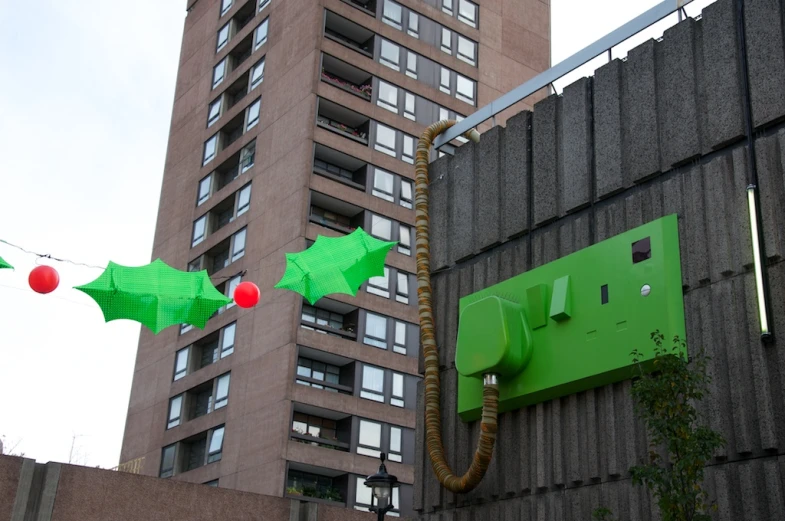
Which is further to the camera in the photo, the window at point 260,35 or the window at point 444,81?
the window at point 260,35

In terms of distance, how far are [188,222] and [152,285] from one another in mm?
34058

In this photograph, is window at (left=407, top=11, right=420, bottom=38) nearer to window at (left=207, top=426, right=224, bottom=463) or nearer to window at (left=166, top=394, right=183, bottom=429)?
window at (left=166, top=394, right=183, bottom=429)

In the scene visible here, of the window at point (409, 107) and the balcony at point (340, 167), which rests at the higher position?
the window at point (409, 107)

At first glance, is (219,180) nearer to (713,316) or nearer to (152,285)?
(152,285)

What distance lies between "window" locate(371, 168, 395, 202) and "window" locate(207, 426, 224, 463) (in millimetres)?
13410

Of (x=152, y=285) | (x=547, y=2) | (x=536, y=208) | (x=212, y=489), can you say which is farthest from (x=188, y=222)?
(x=536, y=208)

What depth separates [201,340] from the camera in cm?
4903

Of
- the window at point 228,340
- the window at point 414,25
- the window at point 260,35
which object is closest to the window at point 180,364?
the window at point 228,340

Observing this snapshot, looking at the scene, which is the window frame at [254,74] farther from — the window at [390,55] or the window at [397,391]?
the window at [397,391]

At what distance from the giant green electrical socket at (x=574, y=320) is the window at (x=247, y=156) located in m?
34.6

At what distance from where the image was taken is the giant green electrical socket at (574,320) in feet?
46.9

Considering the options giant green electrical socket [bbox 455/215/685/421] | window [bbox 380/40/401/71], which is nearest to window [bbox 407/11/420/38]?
window [bbox 380/40/401/71]

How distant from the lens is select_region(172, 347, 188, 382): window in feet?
163

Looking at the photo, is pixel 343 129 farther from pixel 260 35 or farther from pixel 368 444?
pixel 368 444
